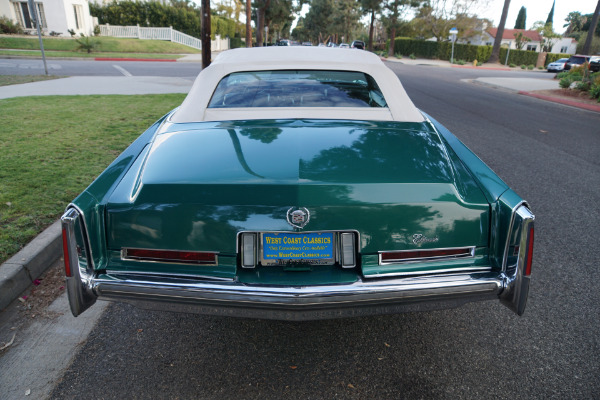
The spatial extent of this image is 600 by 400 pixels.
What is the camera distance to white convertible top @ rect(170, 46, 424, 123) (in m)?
2.90

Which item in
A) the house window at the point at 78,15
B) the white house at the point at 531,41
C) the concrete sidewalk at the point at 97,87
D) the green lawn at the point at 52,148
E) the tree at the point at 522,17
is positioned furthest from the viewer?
the tree at the point at 522,17

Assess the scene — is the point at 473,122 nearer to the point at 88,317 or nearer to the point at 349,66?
the point at 349,66

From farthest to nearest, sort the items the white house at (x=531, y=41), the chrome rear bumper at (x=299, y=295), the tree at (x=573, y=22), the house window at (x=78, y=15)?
the tree at (x=573, y=22) < the white house at (x=531, y=41) < the house window at (x=78, y=15) < the chrome rear bumper at (x=299, y=295)

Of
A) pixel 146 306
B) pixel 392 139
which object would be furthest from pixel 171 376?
pixel 392 139

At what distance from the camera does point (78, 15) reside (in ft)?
116

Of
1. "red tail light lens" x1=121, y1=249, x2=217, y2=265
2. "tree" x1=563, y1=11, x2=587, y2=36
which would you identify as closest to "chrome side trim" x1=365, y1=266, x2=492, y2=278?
"red tail light lens" x1=121, y1=249, x2=217, y2=265

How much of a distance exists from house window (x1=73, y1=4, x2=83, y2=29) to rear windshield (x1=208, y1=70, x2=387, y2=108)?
3884cm

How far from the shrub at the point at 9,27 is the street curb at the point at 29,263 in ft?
122

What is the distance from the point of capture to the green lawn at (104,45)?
28.5 metres

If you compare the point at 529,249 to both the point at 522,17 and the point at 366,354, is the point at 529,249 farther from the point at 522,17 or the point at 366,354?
the point at 522,17

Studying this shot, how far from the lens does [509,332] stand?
8.36 feet

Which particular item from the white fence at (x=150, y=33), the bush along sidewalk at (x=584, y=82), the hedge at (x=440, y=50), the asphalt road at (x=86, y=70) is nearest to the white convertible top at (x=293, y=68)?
the asphalt road at (x=86, y=70)

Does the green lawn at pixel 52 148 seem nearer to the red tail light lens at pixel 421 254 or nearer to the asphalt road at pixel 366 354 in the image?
the asphalt road at pixel 366 354

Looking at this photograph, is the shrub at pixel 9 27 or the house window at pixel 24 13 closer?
the shrub at pixel 9 27
